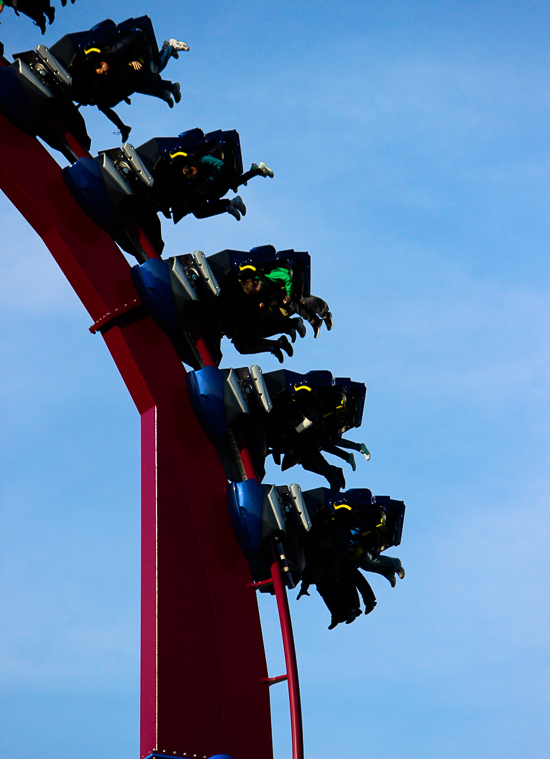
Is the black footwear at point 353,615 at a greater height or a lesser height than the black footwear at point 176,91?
lesser

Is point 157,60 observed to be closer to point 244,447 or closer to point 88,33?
point 88,33

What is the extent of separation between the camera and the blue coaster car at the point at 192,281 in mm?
10977

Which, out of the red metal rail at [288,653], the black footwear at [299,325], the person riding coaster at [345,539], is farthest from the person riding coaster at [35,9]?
the person riding coaster at [345,539]

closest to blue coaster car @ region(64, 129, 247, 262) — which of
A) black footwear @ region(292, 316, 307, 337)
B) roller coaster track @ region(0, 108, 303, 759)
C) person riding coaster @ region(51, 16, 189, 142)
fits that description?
roller coaster track @ region(0, 108, 303, 759)

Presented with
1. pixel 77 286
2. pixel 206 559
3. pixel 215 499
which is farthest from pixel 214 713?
pixel 77 286

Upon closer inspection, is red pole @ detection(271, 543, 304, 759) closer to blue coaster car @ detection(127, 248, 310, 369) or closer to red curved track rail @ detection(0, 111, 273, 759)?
red curved track rail @ detection(0, 111, 273, 759)

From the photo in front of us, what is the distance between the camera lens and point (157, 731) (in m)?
8.80

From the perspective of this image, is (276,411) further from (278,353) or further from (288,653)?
(288,653)

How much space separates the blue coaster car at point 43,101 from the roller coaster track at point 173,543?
9.1 inches

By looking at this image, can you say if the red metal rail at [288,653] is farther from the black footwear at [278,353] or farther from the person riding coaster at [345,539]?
the black footwear at [278,353]

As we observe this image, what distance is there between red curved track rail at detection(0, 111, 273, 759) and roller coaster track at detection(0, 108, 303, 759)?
0.01m

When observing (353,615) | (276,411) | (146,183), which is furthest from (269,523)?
(146,183)

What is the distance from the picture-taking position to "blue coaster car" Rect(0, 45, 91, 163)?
11266 mm

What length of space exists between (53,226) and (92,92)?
6.75 feet
